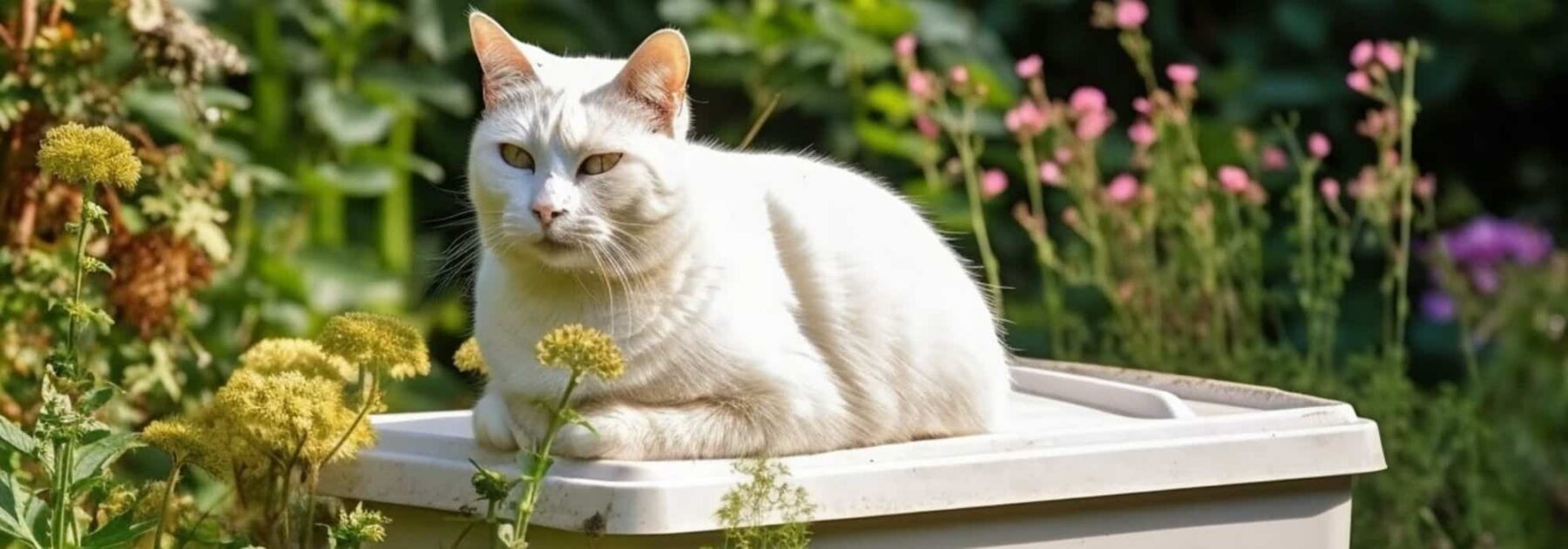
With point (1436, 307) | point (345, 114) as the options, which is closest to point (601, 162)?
point (345, 114)

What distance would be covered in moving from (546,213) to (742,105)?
2540mm

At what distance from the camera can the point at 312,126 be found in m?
3.23

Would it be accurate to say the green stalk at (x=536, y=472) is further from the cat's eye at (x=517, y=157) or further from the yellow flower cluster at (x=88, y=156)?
the yellow flower cluster at (x=88, y=156)

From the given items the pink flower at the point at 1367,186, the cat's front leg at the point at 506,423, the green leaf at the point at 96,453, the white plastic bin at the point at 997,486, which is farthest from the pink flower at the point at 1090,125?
the green leaf at the point at 96,453

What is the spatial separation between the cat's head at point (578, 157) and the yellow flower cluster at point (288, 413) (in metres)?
0.18

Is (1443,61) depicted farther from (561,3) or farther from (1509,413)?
(561,3)

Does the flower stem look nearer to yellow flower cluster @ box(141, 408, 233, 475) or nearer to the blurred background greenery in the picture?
yellow flower cluster @ box(141, 408, 233, 475)

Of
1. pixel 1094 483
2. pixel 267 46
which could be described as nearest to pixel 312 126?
pixel 267 46

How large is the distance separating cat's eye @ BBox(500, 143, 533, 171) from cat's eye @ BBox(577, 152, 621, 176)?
47 mm

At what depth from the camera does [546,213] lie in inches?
58.7

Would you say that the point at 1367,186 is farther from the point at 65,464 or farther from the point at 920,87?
the point at 65,464

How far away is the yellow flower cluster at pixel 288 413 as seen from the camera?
153cm

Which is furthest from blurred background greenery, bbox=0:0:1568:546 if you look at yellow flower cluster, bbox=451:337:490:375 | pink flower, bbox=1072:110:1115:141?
yellow flower cluster, bbox=451:337:490:375

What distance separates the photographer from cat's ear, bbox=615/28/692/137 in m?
1.54
